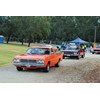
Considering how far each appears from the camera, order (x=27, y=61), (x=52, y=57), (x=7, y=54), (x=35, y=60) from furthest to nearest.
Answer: (x=7, y=54) < (x=52, y=57) < (x=27, y=61) < (x=35, y=60)

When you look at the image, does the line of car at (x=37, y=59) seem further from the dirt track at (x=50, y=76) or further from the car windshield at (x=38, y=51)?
the dirt track at (x=50, y=76)

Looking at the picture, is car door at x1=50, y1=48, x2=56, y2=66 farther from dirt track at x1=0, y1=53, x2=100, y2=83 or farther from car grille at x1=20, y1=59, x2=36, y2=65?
car grille at x1=20, y1=59, x2=36, y2=65

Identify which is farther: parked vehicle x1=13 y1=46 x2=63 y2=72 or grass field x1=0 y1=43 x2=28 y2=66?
grass field x1=0 y1=43 x2=28 y2=66

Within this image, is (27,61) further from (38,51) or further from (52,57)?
(52,57)

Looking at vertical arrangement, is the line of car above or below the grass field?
above

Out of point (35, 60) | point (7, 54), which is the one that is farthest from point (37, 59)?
point (7, 54)

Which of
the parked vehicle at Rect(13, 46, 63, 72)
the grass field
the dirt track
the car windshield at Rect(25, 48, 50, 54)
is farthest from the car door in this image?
the grass field

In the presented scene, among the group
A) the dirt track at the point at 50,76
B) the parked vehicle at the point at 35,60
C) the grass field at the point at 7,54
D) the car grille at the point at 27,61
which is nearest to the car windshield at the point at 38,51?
the parked vehicle at the point at 35,60

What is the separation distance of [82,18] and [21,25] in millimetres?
34000

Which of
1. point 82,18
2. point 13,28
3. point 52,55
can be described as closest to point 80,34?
point 82,18

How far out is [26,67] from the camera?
643 inches

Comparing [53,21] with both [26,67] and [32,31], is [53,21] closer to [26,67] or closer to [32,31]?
[32,31]

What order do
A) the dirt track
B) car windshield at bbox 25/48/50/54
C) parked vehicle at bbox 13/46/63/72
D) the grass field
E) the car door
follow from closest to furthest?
1. the dirt track
2. parked vehicle at bbox 13/46/63/72
3. the car door
4. car windshield at bbox 25/48/50/54
5. the grass field

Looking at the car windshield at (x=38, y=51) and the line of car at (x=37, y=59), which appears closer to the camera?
the line of car at (x=37, y=59)
